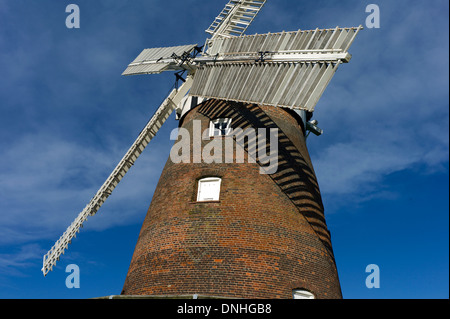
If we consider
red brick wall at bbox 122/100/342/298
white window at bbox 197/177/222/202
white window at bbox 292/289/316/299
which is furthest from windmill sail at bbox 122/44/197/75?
white window at bbox 292/289/316/299

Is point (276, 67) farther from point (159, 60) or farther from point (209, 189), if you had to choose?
point (159, 60)

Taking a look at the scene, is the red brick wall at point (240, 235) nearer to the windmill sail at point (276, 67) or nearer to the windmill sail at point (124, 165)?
the windmill sail at point (276, 67)

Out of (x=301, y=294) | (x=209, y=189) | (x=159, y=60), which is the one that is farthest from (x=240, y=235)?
(x=159, y=60)

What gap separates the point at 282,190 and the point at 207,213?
6.54 feet

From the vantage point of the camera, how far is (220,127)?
1077 centimetres

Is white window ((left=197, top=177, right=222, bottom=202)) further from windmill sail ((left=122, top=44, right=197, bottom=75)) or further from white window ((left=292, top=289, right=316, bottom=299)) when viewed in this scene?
windmill sail ((left=122, top=44, right=197, bottom=75))

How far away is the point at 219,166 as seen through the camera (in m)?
9.80

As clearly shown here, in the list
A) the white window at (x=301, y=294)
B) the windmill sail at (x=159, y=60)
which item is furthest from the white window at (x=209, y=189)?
the windmill sail at (x=159, y=60)

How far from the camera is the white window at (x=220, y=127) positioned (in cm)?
1056

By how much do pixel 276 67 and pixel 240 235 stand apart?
3.88 meters

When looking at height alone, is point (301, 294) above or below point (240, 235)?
below

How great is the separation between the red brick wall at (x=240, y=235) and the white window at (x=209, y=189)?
155 mm
